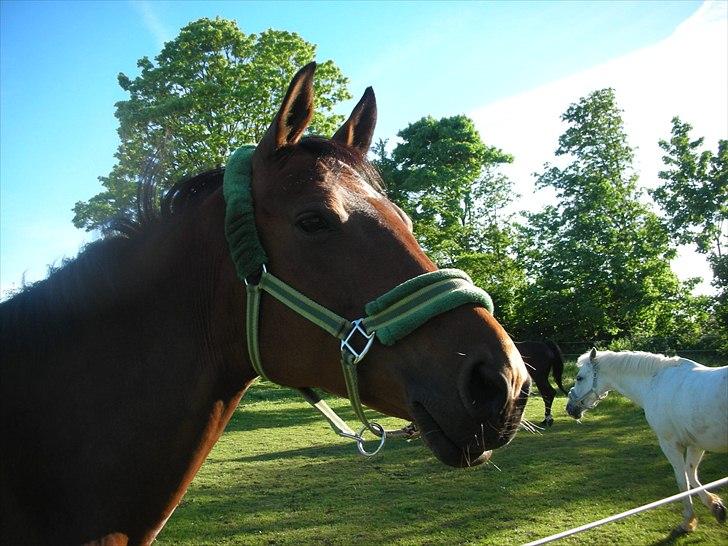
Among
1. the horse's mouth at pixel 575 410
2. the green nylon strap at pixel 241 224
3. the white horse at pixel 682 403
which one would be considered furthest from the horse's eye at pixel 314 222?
the horse's mouth at pixel 575 410

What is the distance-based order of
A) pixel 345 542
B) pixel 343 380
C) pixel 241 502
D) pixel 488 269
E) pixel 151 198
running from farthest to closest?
pixel 488 269, pixel 241 502, pixel 345 542, pixel 151 198, pixel 343 380

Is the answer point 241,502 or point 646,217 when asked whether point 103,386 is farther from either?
point 646,217

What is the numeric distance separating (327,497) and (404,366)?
Result: 6283 mm

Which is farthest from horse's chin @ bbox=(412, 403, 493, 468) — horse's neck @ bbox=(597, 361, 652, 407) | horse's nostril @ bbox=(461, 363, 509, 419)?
horse's neck @ bbox=(597, 361, 652, 407)

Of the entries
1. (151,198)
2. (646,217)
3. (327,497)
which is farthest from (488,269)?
(151,198)

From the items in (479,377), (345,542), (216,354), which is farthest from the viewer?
(345,542)

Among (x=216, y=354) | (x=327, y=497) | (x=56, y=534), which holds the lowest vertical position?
(x=327, y=497)

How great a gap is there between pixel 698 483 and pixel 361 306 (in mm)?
7002

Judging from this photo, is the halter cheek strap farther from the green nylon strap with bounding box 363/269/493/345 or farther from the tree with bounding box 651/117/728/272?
the tree with bounding box 651/117/728/272

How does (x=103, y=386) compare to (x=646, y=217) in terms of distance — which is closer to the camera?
(x=103, y=386)

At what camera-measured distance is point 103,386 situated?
171 cm

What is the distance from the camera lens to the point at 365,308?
5.27 feet

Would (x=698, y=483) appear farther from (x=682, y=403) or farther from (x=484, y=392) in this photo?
(x=484, y=392)

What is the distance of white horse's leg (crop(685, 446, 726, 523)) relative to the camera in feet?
19.2
